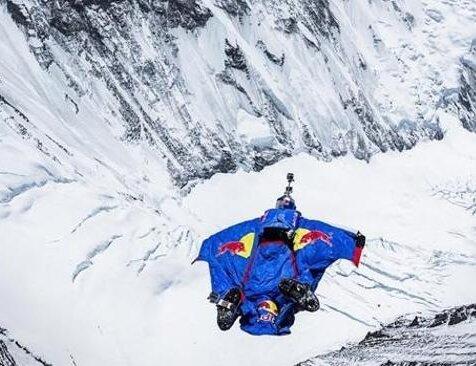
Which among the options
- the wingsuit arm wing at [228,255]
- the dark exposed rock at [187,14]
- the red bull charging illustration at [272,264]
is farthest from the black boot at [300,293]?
the dark exposed rock at [187,14]

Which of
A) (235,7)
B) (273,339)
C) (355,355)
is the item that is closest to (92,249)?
(273,339)

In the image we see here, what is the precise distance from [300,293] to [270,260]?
190cm

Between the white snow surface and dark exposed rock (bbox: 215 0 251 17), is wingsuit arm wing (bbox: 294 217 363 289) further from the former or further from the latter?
dark exposed rock (bbox: 215 0 251 17)

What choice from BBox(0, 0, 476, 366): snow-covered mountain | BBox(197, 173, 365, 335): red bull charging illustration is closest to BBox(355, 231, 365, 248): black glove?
BBox(197, 173, 365, 335): red bull charging illustration

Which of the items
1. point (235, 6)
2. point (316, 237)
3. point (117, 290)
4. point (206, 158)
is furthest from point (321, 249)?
point (235, 6)

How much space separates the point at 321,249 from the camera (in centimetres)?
1866

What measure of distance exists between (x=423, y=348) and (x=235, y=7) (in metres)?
41.3

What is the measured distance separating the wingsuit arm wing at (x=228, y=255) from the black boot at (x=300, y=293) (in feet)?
5.16

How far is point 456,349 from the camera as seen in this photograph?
15.6 metres

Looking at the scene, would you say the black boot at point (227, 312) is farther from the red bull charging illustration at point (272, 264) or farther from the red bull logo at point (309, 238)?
the red bull logo at point (309, 238)

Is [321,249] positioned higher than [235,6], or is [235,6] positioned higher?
[321,249]

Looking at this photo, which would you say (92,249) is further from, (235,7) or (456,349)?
(235,7)

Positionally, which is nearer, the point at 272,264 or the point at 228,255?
the point at 272,264

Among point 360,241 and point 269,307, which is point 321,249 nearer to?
point 360,241
